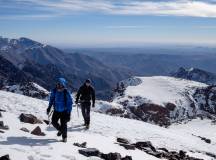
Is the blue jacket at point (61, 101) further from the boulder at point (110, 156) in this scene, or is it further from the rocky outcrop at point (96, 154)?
the boulder at point (110, 156)

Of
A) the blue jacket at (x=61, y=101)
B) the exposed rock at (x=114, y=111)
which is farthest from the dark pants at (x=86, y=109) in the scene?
the exposed rock at (x=114, y=111)

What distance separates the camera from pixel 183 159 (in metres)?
23.1

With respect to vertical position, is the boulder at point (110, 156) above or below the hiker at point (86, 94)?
below

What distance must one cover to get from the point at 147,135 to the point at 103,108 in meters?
110

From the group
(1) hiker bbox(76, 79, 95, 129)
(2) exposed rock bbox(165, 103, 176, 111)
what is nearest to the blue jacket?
(1) hiker bbox(76, 79, 95, 129)

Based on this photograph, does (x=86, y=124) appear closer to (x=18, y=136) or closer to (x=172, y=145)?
(x=172, y=145)

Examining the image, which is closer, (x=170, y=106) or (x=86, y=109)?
(x=86, y=109)

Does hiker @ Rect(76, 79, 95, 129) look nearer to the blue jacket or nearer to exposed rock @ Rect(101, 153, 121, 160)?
the blue jacket

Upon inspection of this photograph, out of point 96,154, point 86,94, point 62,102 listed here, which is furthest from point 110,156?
point 86,94

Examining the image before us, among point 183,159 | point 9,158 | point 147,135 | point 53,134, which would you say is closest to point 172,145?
point 147,135

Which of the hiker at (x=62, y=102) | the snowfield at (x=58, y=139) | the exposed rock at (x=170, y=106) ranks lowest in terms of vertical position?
the exposed rock at (x=170, y=106)

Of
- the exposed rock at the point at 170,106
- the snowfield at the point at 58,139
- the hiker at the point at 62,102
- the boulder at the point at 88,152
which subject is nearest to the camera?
the snowfield at the point at 58,139

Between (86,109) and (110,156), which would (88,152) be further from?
(86,109)

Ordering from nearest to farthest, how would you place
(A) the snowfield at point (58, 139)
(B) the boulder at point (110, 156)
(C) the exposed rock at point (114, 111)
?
1. (A) the snowfield at point (58, 139)
2. (B) the boulder at point (110, 156)
3. (C) the exposed rock at point (114, 111)
